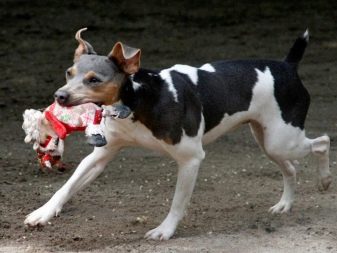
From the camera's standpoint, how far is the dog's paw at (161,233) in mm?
6527

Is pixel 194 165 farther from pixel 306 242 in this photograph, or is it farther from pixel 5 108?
pixel 5 108

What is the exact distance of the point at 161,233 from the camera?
654 cm

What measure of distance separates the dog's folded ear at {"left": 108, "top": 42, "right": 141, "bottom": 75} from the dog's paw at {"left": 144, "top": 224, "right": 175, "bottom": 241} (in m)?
1.17

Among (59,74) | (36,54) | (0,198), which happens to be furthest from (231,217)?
(36,54)

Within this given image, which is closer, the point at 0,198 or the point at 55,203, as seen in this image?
the point at 55,203

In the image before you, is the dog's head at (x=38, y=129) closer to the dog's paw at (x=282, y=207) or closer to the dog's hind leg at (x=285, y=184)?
the dog's hind leg at (x=285, y=184)

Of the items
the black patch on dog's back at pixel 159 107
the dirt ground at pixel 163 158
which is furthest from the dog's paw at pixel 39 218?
the black patch on dog's back at pixel 159 107

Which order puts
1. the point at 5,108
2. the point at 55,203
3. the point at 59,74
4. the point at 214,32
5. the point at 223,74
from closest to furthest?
the point at 55,203, the point at 223,74, the point at 5,108, the point at 59,74, the point at 214,32

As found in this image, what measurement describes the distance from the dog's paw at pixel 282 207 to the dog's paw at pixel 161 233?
110cm

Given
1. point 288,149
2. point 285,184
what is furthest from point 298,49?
point 285,184

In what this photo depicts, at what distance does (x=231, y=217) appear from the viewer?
7172 millimetres

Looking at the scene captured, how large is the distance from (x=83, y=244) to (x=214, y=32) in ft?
26.4

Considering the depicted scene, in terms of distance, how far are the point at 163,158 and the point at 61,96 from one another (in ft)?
10.8

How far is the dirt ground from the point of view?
6.65 meters
